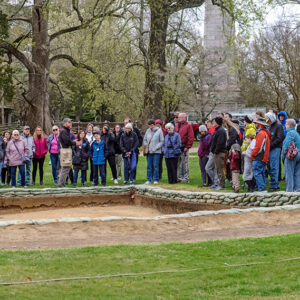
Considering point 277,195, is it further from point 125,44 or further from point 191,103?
point 191,103

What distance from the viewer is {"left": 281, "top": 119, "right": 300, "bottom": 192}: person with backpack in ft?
49.4

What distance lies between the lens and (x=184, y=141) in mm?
18594

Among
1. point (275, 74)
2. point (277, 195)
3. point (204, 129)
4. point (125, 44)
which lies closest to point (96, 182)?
point (204, 129)

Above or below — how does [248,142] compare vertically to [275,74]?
below

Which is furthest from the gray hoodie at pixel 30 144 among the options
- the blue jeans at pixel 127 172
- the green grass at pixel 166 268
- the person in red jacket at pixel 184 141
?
the green grass at pixel 166 268

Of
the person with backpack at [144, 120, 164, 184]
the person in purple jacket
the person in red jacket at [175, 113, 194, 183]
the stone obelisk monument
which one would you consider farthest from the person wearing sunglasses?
the stone obelisk monument

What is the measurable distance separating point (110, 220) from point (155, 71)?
19801mm

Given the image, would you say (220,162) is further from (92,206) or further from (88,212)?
(92,206)

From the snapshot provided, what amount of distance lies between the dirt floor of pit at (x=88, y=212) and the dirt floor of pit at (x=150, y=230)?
3.70m

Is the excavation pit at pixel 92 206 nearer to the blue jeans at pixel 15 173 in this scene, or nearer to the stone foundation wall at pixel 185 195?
the stone foundation wall at pixel 185 195

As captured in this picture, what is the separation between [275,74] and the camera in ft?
173

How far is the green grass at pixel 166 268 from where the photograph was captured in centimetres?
716

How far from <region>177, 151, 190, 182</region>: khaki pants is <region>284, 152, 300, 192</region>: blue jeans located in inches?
162

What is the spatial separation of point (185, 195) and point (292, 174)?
9.60ft
